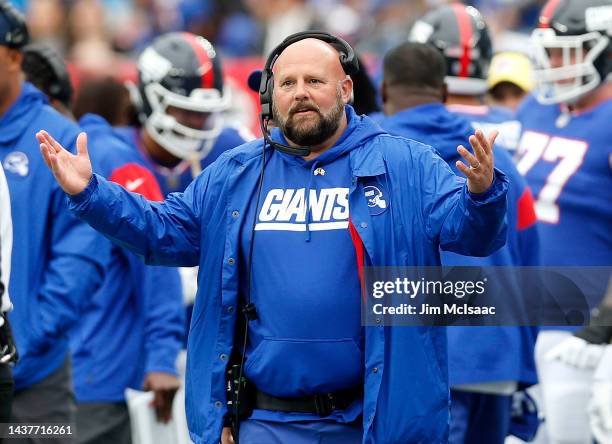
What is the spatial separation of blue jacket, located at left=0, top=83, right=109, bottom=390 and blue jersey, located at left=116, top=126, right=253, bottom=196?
3.96 feet

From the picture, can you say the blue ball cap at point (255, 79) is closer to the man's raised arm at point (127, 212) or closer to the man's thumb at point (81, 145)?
the man's raised arm at point (127, 212)

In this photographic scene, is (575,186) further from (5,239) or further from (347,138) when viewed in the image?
(5,239)

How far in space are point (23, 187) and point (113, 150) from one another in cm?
112

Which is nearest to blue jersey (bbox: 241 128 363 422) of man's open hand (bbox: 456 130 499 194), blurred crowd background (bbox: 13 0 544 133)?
man's open hand (bbox: 456 130 499 194)

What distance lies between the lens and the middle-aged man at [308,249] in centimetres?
485

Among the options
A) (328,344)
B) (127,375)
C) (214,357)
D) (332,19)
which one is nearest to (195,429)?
(214,357)

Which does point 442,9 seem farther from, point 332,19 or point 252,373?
point 332,19

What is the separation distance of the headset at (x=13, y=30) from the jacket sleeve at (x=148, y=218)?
1.54 m

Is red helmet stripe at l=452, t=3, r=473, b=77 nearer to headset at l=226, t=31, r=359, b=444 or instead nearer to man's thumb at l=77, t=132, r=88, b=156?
headset at l=226, t=31, r=359, b=444

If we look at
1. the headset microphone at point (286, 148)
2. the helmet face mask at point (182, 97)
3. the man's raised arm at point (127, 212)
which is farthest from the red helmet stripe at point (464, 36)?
the man's raised arm at point (127, 212)

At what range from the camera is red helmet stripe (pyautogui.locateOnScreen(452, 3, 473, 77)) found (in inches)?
303

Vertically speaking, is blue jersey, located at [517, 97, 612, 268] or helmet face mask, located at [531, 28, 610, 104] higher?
helmet face mask, located at [531, 28, 610, 104]

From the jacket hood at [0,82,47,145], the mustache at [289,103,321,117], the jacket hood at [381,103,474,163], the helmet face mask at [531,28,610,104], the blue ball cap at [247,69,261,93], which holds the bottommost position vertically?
the mustache at [289,103,321,117]

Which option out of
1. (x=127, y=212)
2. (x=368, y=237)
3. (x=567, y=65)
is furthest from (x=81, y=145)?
(x=567, y=65)
